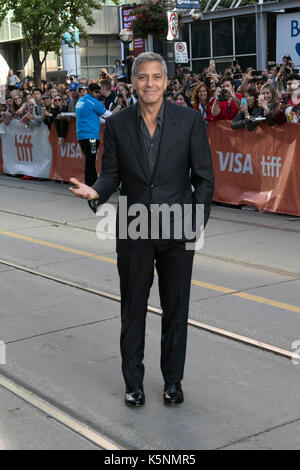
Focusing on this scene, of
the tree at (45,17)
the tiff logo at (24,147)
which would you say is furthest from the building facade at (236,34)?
the tiff logo at (24,147)

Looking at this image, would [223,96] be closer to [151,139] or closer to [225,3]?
[151,139]

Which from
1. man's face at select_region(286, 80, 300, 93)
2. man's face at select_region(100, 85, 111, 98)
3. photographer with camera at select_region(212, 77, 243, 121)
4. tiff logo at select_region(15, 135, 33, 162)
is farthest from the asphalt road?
tiff logo at select_region(15, 135, 33, 162)

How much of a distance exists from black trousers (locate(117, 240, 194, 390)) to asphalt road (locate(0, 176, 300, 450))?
263mm

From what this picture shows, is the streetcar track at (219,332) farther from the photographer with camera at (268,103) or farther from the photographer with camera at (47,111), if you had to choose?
the photographer with camera at (47,111)

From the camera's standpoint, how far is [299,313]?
6.31 m

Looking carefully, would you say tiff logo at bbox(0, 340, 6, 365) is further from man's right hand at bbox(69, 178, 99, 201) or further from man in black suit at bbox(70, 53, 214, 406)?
man's right hand at bbox(69, 178, 99, 201)

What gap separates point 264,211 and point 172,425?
7263 millimetres

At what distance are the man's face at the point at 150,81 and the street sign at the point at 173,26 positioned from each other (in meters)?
15.3

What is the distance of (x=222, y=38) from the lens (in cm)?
3048

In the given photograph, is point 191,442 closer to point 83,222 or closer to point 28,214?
point 83,222

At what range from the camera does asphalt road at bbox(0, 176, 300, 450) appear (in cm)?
424

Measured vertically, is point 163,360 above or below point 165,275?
below

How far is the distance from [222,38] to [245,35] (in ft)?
4.58
